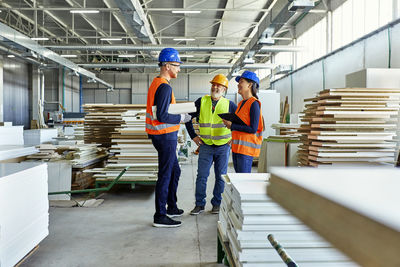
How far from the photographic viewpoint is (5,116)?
1736 centimetres

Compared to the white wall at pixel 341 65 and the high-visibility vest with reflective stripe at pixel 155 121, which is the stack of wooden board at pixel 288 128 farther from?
the high-visibility vest with reflective stripe at pixel 155 121

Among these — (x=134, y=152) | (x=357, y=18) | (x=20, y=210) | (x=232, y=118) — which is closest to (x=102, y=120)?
(x=134, y=152)

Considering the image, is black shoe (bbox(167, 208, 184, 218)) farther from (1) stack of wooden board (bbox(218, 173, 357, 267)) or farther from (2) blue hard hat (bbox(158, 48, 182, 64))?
(1) stack of wooden board (bbox(218, 173, 357, 267))

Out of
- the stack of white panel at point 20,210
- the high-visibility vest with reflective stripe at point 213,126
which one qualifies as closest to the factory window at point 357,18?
the high-visibility vest with reflective stripe at point 213,126

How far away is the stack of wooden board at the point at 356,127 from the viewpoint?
131 inches

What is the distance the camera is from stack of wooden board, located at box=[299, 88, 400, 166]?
3.32 meters

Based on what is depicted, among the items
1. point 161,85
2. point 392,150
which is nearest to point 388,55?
point 392,150

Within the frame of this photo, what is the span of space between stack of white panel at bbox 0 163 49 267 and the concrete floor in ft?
1.33

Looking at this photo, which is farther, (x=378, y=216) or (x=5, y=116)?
(x=5, y=116)

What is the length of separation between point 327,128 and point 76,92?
983 inches

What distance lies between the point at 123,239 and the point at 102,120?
3.91 metres

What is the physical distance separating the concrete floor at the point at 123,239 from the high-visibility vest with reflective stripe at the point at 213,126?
1.02m

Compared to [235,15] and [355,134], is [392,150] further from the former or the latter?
[235,15]

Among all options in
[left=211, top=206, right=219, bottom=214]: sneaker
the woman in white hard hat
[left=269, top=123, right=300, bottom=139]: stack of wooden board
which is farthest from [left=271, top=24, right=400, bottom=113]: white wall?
[left=211, top=206, right=219, bottom=214]: sneaker
